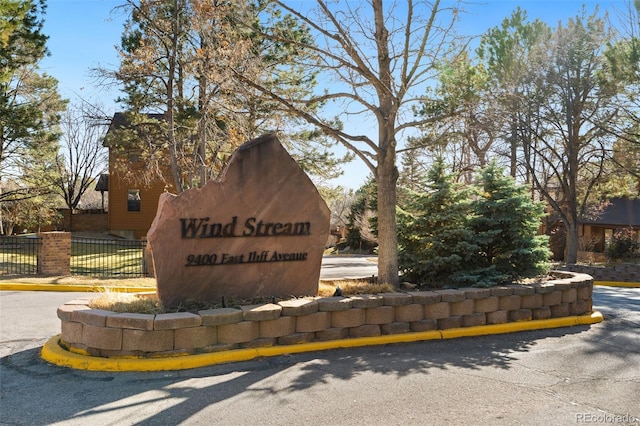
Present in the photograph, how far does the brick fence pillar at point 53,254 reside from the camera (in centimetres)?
Answer: 1427

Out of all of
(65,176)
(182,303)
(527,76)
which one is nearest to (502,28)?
(527,76)

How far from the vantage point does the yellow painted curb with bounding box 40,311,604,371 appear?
5551mm

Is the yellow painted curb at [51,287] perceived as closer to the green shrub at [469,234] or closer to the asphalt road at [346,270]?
the asphalt road at [346,270]

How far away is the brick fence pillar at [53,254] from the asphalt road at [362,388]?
8047 millimetres

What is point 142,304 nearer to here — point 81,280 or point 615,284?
point 81,280

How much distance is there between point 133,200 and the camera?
103ft

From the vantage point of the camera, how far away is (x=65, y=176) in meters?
39.7

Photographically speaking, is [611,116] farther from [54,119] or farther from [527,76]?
[54,119]

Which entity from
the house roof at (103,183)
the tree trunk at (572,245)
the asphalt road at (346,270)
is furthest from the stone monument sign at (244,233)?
the house roof at (103,183)

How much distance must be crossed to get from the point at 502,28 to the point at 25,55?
68.2 ft

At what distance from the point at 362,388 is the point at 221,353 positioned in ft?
5.95

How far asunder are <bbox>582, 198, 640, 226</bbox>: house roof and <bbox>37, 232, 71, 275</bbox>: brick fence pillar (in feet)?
91.1

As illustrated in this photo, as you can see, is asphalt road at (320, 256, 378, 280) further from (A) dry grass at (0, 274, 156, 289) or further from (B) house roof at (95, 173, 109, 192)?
(B) house roof at (95, 173, 109, 192)

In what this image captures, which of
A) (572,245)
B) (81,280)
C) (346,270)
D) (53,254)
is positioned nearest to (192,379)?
(81,280)
